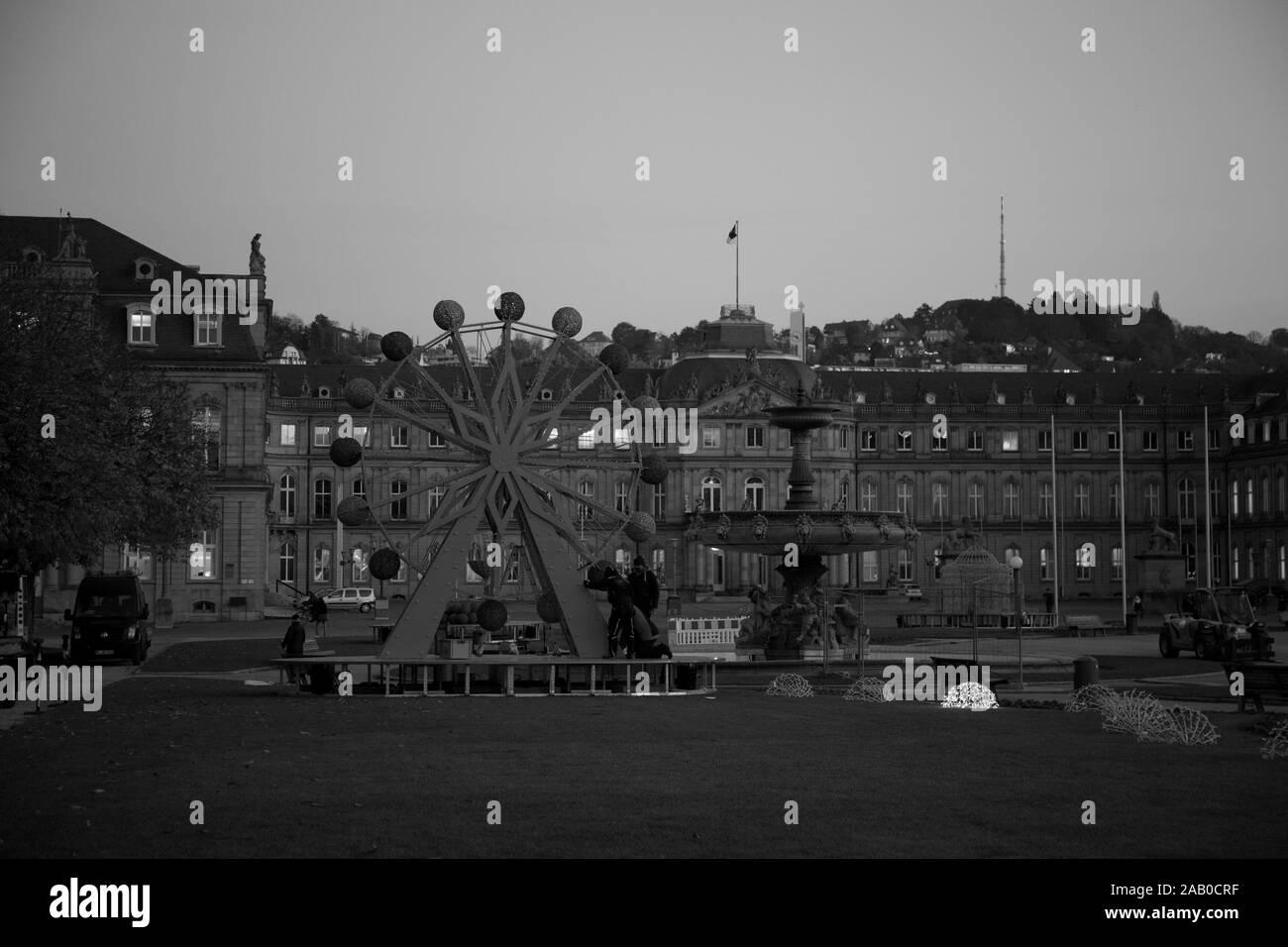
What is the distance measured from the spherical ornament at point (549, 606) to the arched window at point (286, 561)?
292 ft

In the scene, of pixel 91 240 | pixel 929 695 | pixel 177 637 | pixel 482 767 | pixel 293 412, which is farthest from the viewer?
pixel 293 412

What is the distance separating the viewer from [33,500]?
4016cm

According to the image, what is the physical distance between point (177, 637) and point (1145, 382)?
90.3 meters

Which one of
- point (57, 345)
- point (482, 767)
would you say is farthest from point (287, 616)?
point (482, 767)

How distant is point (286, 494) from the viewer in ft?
403

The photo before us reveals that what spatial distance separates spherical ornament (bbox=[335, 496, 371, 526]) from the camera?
32875 mm

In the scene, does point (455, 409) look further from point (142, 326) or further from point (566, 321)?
point (142, 326)

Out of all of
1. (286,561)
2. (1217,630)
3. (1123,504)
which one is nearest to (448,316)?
(1217,630)

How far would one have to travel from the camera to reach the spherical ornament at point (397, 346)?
1342 inches

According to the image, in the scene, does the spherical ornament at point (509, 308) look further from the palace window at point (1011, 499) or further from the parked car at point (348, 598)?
the palace window at point (1011, 499)

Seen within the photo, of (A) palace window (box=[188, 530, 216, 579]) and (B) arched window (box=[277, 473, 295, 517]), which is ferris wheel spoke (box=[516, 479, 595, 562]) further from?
(B) arched window (box=[277, 473, 295, 517])

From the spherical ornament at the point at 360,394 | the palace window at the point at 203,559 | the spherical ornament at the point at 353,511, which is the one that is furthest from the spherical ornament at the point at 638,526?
the palace window at the point at 203,559

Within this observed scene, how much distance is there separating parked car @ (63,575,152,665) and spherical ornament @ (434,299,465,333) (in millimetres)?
15687
